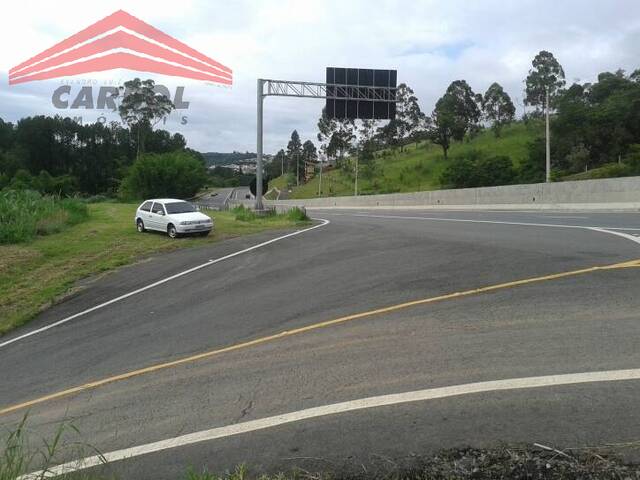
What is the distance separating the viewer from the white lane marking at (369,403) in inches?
196

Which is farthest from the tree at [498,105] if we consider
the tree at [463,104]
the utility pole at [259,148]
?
the utility pole at [259,148]

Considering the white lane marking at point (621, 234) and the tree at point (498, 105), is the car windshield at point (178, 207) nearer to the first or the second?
the white lane marking at point (621, 234)

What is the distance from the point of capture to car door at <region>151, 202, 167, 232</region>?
24.0 m

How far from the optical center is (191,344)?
28.6ft

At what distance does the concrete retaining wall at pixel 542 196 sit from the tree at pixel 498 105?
58.3 metres

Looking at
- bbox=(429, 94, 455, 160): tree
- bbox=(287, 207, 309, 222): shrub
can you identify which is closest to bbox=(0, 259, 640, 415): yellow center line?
bbox=(287, 207, 309, 222): shrub

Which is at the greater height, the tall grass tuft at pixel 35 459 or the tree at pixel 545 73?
the tree at pixel 545 73

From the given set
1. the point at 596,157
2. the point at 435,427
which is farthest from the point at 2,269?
the point at 596,157

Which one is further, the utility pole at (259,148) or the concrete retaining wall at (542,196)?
the utility pole at (259,148)

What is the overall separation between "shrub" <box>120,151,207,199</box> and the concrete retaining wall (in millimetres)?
47022

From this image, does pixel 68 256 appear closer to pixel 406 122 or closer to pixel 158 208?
pixel 158 208

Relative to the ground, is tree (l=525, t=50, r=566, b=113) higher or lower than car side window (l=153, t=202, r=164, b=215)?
higher

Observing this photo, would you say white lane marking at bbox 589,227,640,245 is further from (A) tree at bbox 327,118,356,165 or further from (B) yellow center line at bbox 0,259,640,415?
(A) tree at bbox 327,118,356,165

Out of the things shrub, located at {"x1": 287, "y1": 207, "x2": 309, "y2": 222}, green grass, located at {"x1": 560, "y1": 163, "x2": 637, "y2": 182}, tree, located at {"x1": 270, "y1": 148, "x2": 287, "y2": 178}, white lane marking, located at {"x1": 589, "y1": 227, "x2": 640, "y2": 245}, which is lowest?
shrub, located at {"x1": 287, "y1": 207, "x2": 309, "y2": 222}
